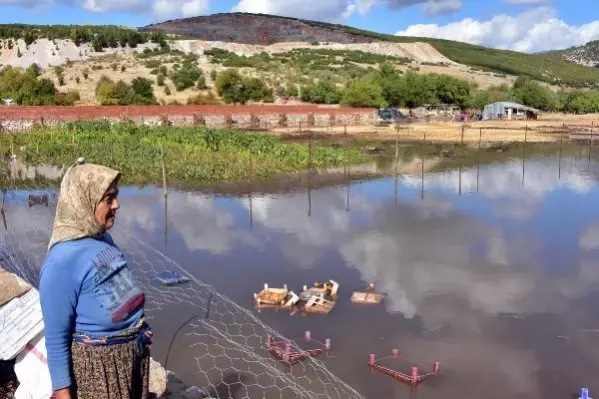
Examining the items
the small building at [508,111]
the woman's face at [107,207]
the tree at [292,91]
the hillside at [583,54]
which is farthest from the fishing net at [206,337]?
the hillside at [583,54]

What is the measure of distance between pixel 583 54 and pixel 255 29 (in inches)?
2999

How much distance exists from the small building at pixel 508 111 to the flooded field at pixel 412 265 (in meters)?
29.0

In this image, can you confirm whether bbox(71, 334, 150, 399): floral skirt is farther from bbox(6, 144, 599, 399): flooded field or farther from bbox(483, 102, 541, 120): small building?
bbox(483, 102, 541, 120): small building

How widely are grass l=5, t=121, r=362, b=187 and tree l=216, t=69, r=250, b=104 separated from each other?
707 inches

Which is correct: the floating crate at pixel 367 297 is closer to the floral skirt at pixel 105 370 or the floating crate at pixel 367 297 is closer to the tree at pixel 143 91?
the floral skirt at pixel 105 370

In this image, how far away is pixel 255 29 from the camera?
338 feet

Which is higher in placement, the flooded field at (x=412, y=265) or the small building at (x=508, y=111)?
the small building at (x=508, y=111)

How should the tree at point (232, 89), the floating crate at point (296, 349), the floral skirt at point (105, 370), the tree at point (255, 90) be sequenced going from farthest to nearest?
the tree at point (255, 90) < the tree at point (232, 89) < the floating crate at point (296, 349) < the floral skirt at point (105, 370)

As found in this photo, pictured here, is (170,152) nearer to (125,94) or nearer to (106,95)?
(106,95)

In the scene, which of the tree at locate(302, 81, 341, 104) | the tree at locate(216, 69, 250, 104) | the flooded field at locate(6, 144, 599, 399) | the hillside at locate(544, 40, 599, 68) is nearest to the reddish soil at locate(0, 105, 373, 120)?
the tree at locate(302, 81, 341, 104)

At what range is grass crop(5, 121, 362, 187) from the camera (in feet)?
56.8

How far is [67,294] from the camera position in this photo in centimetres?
221

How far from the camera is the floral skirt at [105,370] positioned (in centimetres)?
233

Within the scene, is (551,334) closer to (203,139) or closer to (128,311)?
(128,311)
